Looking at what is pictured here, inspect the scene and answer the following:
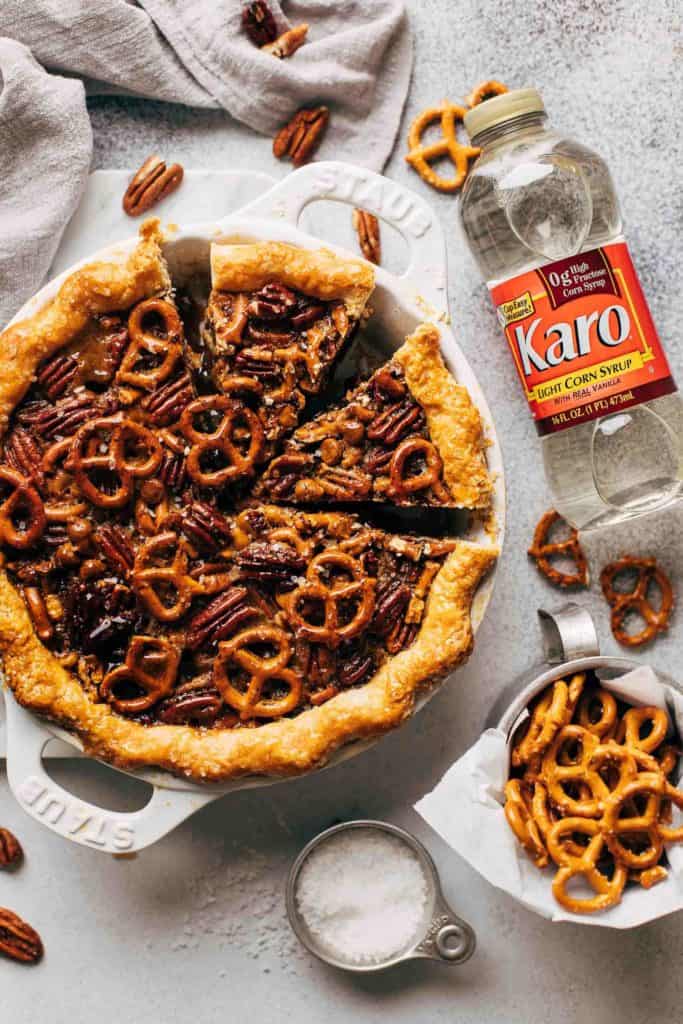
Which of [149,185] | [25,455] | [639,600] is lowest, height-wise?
[639,600]

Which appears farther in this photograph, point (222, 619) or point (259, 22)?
point (259, 22)

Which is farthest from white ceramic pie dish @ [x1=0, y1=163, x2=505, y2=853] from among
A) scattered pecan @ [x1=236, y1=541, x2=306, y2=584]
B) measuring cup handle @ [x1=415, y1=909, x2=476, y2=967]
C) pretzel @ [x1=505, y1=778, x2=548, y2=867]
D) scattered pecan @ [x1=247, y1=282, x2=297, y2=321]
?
measuring cup handle @ [x1=415, y1=909, x2=476, y2=967]

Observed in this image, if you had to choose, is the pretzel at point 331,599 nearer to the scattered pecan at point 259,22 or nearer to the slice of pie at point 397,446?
the slice of pie at point 397,446

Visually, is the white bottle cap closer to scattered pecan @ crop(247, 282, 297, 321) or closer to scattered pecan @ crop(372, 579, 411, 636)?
scattered pecan @ crop(247, 282, 297, 321)

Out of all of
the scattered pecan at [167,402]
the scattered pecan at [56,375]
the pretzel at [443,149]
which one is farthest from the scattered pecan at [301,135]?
the scattered pecan at [56,375]

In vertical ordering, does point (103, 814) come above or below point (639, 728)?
above

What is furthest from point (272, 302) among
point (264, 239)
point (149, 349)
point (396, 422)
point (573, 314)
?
point (573, 314)

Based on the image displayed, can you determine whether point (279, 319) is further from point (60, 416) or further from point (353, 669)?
point (353, 669)
